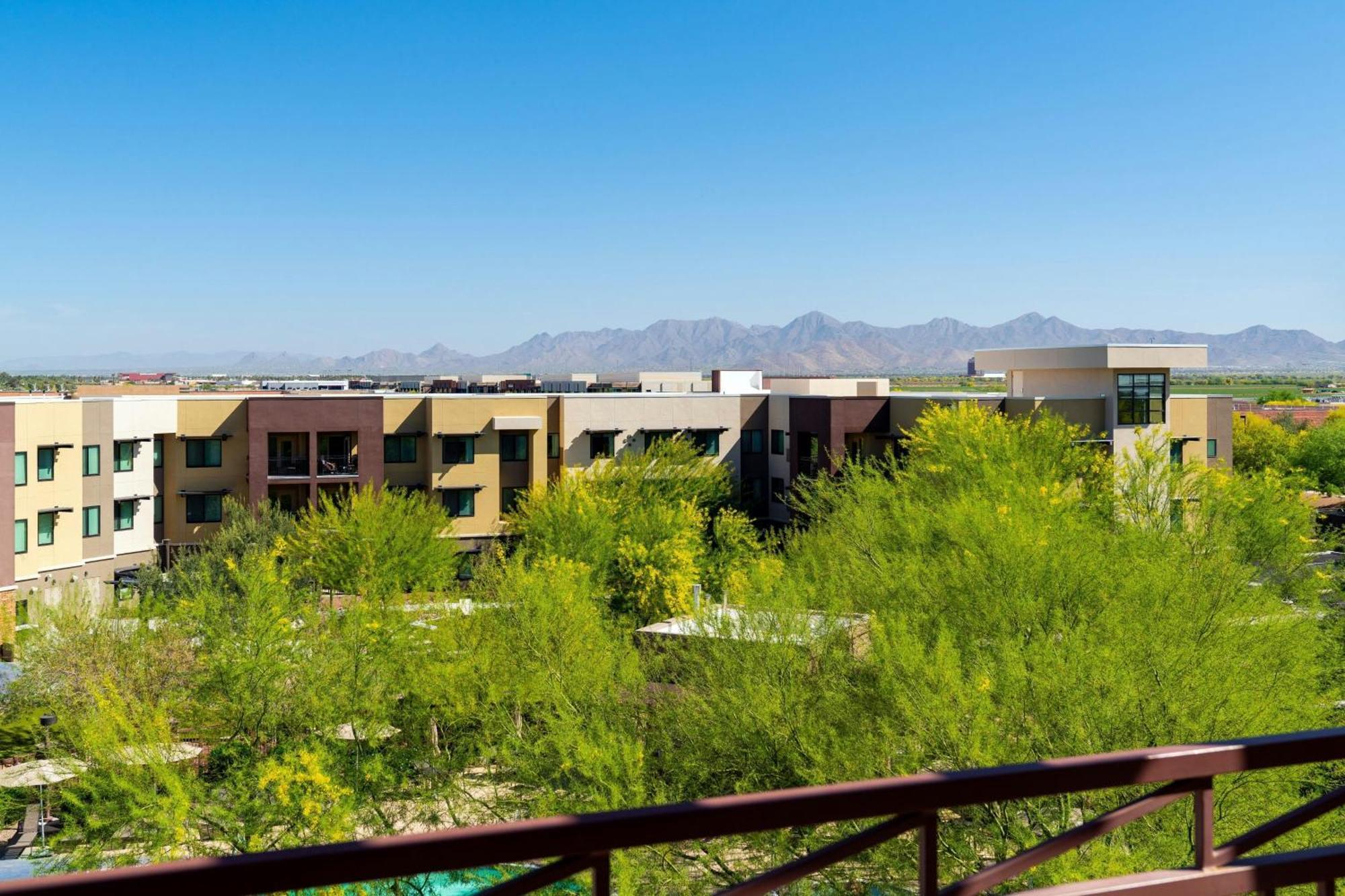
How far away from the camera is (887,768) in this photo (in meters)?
18.0

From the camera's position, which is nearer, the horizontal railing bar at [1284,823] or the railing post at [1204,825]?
the railing post at [1204,825]

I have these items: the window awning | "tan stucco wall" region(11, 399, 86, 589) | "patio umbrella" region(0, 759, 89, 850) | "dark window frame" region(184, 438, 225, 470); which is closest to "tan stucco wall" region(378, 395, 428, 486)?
the window awning

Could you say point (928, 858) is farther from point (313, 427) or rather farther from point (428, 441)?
point (428, 441)

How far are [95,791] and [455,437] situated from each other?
1208 inches

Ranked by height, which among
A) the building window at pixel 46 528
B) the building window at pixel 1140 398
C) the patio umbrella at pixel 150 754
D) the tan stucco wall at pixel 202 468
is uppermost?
the building window at pixel 1140 398

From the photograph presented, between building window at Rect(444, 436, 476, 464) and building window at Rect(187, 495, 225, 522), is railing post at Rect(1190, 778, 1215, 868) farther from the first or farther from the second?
building window at Rect(187, 495, 225, 522)

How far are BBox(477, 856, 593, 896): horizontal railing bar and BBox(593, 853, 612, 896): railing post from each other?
0.6 inches

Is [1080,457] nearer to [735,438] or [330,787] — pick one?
[735,438]

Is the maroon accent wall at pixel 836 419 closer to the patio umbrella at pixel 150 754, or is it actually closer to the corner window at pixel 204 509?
the corner window at pixel 204 509

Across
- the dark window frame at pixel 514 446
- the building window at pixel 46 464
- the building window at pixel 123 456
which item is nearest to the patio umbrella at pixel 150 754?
the building window at pixel 46 464

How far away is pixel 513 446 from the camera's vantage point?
165ft

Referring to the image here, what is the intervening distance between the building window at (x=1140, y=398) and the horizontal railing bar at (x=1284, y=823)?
145 ft

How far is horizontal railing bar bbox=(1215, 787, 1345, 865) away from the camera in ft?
10.1

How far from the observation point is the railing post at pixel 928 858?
9.28ft
